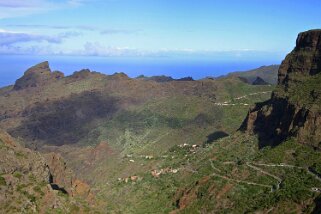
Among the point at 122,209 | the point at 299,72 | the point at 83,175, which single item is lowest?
the point at 83,175

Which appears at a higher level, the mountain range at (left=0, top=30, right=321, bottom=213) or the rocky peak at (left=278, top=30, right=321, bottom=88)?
the rocky peak at (left=278, top=30, right=321, bottom=88)

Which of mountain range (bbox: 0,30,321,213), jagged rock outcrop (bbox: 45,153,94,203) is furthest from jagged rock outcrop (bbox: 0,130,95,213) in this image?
jagged rock outcrop (bbox: 45,153,94,203)

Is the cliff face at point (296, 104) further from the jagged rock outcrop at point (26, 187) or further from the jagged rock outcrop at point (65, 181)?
the jagged rock outcrop at point (26, 187)

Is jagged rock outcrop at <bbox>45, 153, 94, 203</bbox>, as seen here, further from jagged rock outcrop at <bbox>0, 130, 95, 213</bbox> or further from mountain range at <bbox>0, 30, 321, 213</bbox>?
jagged rock outcrop at <bbox>0, 130, 95, 213</bbox>

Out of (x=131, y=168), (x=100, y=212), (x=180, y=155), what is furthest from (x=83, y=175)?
(x=100, y=212)

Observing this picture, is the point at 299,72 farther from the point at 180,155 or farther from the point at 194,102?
the point at 194,102

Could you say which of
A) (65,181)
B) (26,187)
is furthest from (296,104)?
(26,187)

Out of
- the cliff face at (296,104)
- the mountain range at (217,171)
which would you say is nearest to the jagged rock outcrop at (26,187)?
the mountain range at (217,171)

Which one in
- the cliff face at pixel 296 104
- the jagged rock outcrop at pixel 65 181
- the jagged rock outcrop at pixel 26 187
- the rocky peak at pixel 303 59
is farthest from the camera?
the rocky peak at pixel 303 59
